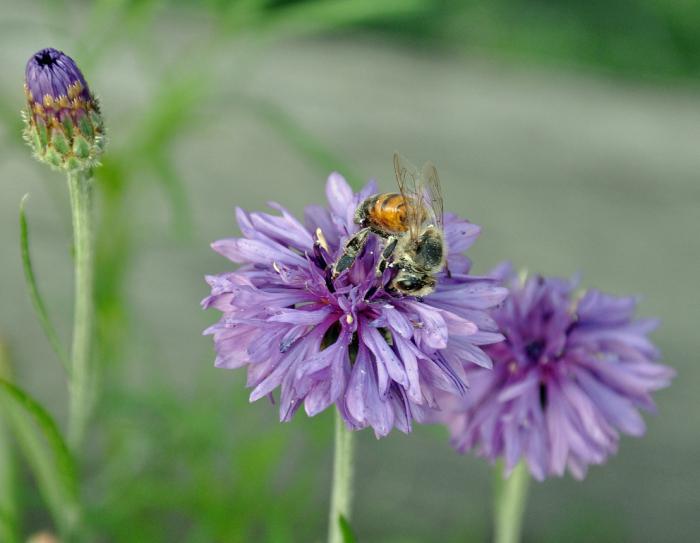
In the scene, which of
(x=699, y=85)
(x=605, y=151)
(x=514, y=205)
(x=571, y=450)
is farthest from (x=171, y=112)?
(x=699, y=85)

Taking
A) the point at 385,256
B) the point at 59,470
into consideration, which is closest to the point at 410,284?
the point at 385,256

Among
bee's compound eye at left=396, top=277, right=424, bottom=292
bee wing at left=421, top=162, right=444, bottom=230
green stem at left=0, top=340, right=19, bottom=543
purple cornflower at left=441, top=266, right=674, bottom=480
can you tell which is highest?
bee wing at left=421, top=162, right=444, bottom=230

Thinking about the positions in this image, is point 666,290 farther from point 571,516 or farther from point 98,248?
point 98,248

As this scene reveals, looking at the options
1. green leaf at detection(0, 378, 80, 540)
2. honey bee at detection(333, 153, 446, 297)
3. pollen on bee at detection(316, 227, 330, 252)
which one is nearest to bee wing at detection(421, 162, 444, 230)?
honey bee at detection(333, 153, 446, 297)

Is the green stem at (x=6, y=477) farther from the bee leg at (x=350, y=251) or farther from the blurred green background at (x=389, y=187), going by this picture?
the bee leg at (x=350, y=251)

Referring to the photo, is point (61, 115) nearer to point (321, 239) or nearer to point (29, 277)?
point (29, 277)

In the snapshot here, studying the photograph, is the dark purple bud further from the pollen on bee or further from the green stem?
the green stem

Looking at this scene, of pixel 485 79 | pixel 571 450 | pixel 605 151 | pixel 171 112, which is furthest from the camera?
pixel 485 79
